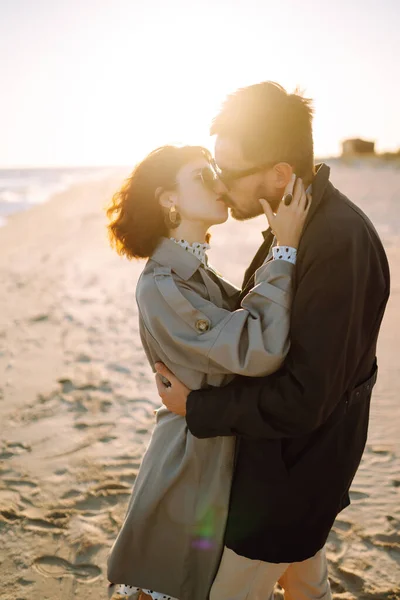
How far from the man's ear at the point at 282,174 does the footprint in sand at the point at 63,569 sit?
97.7 inches

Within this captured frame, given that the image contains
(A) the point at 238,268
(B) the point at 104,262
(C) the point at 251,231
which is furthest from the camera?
(C) the point at 251,231

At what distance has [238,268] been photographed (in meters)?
11.4

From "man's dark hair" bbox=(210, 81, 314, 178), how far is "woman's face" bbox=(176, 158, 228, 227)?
39cm

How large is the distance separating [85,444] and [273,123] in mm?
3456

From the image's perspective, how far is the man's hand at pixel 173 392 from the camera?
2266mm

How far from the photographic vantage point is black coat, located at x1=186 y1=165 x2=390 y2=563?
1.88 metres

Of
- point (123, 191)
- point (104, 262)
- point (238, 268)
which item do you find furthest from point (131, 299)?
point (123, 191)

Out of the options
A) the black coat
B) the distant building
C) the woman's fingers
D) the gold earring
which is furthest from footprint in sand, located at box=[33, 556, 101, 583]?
the distant building

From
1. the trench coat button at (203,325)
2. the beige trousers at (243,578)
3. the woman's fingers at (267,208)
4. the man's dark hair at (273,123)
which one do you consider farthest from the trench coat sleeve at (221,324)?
the beige trousers at (243,578)

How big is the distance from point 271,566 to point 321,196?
1.44m

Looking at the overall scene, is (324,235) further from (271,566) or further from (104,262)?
(104,262)

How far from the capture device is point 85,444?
4746mm

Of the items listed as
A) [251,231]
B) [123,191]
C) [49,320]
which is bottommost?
[251,231]

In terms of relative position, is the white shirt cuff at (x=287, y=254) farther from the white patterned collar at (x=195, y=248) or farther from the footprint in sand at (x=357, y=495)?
the footprint in sand at (x=357, y=495)
